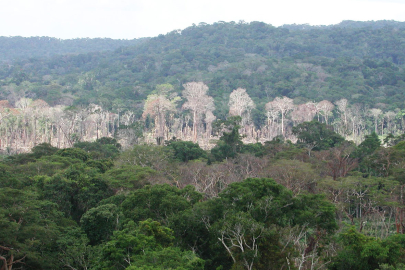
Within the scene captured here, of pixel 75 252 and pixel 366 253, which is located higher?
pixel 366 253

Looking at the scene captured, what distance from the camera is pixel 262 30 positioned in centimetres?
13025

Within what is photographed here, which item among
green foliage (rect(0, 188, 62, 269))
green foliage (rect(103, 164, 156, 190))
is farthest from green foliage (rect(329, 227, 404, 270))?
green foliage (rect(103, 164, 156, 190))

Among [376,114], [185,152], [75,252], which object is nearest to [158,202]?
[75,252]

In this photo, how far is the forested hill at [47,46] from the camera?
6501 inches

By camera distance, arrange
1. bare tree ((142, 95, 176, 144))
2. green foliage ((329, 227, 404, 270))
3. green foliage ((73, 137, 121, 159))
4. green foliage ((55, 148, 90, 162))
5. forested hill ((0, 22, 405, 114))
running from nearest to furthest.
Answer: green foliage ((329, 227, 404, 270)) < green foliage ((55, 148, 90, 162)) < green foliage ((73, 137, 121, 159)) < bare tree ((142, 95, 176, 144)) < forested hill ((0, 22, 405, 114))

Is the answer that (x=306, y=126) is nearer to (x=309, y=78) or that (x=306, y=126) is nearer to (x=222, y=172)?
(x=222, y=172)

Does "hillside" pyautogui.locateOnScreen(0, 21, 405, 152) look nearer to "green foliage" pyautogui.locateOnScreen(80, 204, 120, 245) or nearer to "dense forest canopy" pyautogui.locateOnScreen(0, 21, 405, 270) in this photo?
"dense forest canopy" pyautogui.locateOnScreen(0, 21, 405, 270)

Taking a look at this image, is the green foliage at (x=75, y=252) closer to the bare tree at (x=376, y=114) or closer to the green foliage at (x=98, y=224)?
the green foliage at (x=98, y=224)

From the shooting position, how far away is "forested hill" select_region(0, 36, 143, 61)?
165125 millimetres

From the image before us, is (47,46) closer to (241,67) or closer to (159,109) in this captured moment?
(241,67)

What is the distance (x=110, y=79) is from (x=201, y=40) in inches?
1402

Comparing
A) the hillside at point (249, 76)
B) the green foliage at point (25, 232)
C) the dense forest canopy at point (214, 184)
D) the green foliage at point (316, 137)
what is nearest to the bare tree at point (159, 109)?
the dense forest canopy at point (214, 184)

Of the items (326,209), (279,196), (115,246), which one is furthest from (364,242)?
(115,246)

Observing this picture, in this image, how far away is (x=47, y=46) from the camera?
177m
